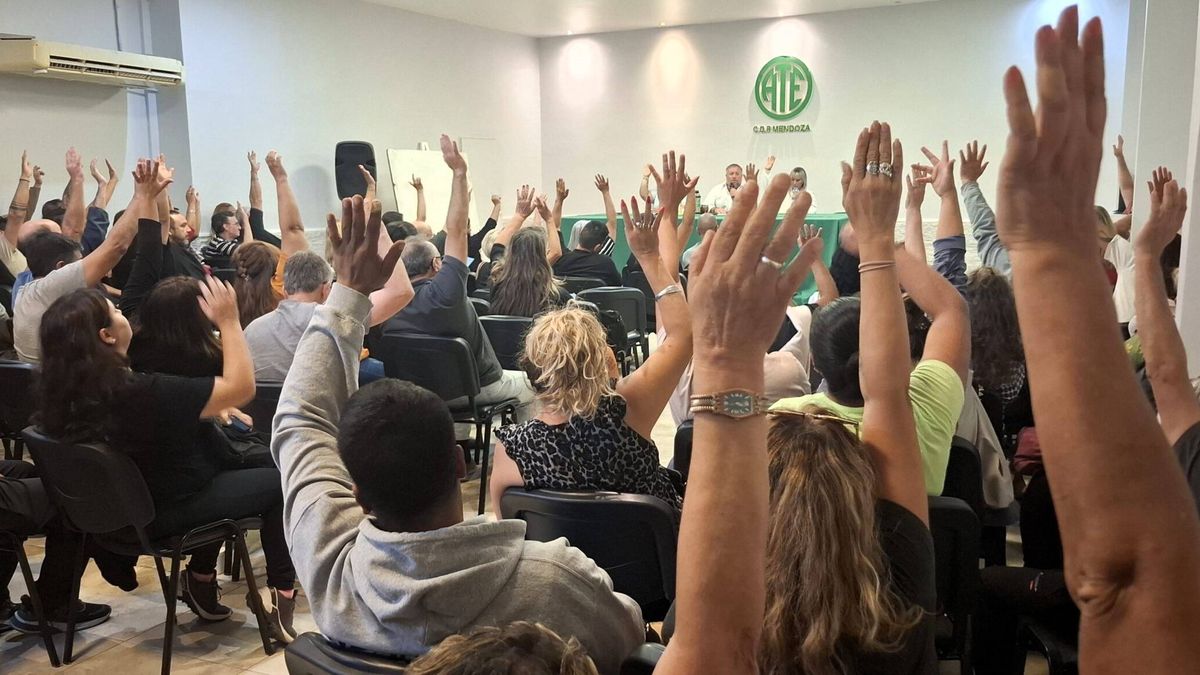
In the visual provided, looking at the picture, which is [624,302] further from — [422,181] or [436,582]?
[422,181]

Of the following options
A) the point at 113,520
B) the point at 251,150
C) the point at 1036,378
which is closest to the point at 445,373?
the point at 113,520

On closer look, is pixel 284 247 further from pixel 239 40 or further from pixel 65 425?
pixel 239 40

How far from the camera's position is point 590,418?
2.44 m

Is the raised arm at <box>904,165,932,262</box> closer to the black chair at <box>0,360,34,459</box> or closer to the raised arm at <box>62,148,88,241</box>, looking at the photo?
the black chair at <box>0,360,34,459</box>

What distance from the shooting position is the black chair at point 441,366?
4.27 metres

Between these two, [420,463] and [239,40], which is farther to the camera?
[239,40]

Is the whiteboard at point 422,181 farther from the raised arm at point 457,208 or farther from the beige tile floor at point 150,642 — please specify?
the beige tile floor at point 150,642

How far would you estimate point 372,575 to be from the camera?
1.46m

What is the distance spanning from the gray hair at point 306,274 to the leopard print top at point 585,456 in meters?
1.66

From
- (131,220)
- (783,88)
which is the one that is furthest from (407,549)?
(783,88)

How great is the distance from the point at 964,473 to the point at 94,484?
2.54 metres

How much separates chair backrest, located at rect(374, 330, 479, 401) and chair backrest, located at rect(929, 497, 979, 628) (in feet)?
8.62

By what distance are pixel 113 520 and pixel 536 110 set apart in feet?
40.7

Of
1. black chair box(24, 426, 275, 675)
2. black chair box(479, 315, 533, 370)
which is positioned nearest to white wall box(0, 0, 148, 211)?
black chair box(479, 315, 533, 370)
